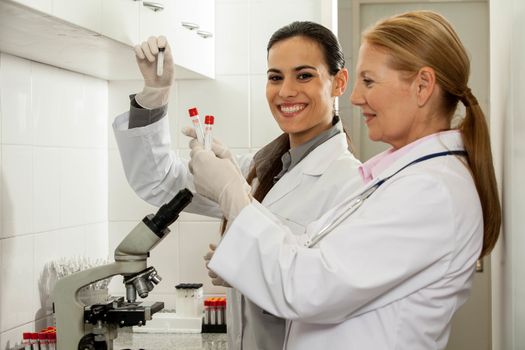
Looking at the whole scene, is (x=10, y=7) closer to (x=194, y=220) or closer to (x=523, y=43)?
(x=523, y=43)

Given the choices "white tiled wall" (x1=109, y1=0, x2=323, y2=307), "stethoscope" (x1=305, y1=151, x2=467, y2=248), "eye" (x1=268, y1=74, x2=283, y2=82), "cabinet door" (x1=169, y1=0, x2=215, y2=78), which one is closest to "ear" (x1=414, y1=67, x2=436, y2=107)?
"stethoscope" (x1=305, y1=151, x2=467, y2=248)

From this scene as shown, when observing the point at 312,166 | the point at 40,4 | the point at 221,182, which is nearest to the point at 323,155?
the point at 312,166

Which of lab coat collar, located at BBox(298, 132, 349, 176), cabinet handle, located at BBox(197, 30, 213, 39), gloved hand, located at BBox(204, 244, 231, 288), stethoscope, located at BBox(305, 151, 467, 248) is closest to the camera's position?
stethoscope, located at BBox(305, 151, 467, 248)

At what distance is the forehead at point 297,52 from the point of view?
1660mm

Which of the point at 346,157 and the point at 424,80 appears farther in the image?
the point at 346,157

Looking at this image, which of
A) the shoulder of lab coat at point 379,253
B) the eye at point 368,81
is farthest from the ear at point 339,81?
the shoulder of lab coat at point 379,253

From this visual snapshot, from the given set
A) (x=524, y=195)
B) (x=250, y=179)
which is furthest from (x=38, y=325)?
(x=524, y=195)

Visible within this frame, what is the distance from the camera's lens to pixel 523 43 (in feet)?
3.29

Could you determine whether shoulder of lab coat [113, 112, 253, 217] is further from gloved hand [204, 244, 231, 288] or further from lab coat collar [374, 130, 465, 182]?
lab coat collar [374, 130, 465, 182]

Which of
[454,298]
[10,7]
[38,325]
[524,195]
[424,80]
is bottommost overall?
[38,325]

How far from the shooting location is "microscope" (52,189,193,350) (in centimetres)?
142

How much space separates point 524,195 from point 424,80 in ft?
0.87

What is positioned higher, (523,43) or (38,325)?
(523,43)

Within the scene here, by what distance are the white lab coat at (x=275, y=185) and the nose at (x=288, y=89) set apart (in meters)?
0.15
